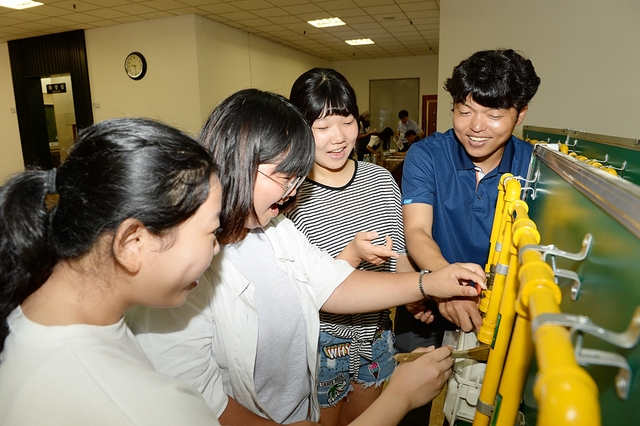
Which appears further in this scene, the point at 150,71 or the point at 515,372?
the point at 150,71

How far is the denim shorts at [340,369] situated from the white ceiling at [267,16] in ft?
18.5

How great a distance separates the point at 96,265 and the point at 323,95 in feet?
3.20

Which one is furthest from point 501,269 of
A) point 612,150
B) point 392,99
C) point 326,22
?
point 392,99

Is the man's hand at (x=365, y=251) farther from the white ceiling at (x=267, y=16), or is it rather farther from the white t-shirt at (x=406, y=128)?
the white t-shirt at (x=406, y=128)

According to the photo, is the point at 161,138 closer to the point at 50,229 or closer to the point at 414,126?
the point at 50,229

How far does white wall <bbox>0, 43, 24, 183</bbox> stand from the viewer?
8555mm

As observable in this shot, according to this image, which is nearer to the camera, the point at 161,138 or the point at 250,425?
the point at 161,138

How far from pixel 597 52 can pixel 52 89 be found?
9.70 m

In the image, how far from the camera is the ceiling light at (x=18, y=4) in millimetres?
5751

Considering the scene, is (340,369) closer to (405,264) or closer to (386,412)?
(405,264)

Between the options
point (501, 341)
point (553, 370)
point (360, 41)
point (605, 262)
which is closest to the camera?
point (553, 370)

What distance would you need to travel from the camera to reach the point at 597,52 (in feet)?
13.7

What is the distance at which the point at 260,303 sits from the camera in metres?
1.07

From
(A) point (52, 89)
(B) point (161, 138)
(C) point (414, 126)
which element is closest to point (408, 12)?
(C) point (414, 126)
